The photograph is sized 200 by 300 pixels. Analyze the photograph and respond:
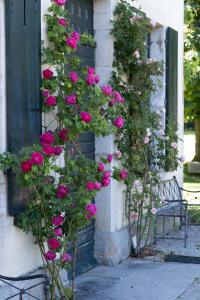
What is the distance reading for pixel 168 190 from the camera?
340 inches

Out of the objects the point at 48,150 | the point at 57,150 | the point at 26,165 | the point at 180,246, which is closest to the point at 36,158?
the point at 26,165

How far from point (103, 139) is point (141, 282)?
5.17 ft

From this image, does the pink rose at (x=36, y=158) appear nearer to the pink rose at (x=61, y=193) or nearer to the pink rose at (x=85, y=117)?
the pink rose at (x=61, y=193)

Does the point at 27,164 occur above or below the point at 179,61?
below

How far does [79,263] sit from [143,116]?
1764 mm

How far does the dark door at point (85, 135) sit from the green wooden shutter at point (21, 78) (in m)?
1.37

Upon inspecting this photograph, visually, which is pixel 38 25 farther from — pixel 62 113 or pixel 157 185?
pixel 157 185

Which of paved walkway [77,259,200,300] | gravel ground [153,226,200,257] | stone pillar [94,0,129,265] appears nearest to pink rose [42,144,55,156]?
paved walkway [77,259,200,300]

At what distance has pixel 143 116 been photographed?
273 inches

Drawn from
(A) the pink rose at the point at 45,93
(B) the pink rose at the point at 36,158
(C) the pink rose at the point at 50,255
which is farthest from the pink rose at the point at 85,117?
(C) the pink rose at the point at 50,255

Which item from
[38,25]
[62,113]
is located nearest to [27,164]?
[62,113]

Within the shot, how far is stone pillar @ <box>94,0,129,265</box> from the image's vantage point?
671cm

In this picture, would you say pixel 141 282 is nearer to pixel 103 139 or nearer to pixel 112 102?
pixel 103 139

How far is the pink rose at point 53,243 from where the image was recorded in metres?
4.76
